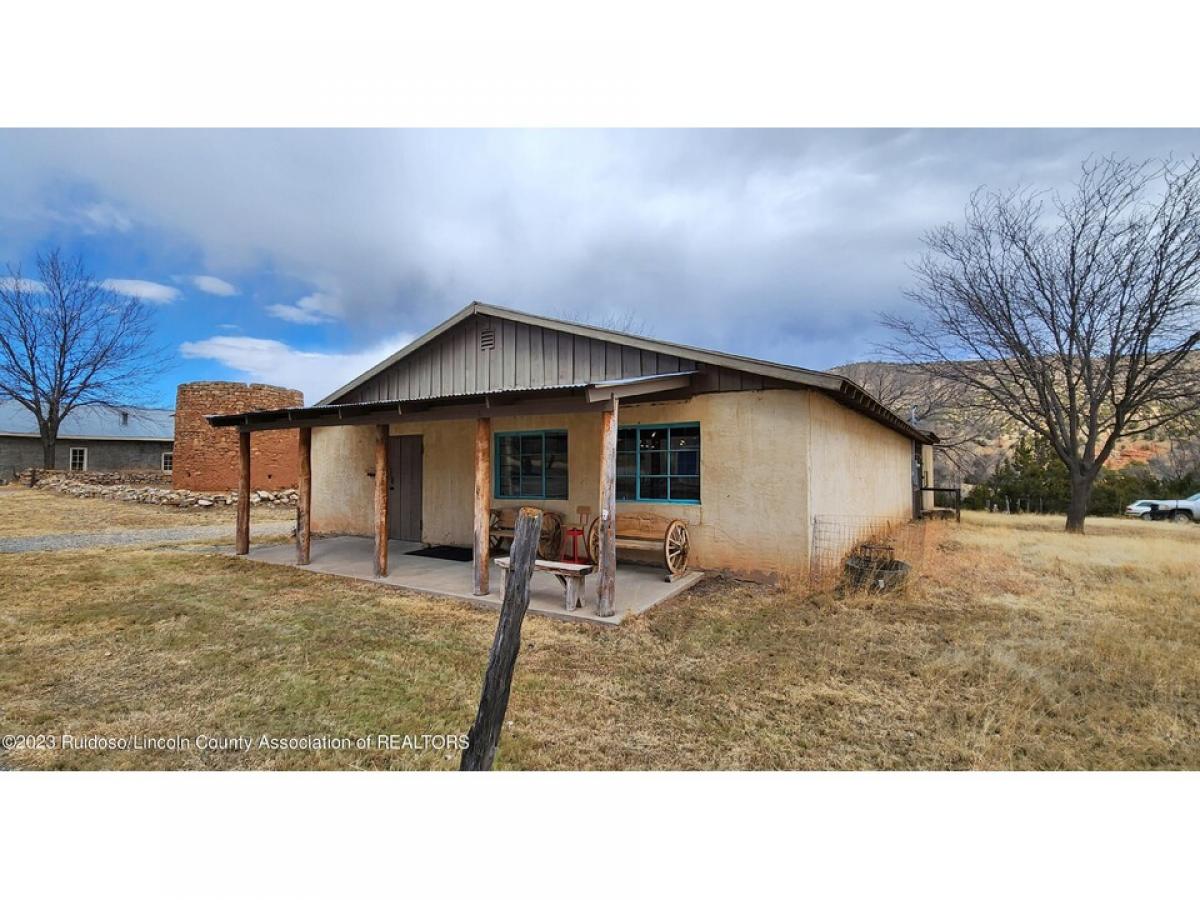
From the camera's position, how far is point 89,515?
590 inches

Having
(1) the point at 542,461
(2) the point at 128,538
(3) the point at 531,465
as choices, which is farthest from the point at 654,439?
(2) the point at 128,538

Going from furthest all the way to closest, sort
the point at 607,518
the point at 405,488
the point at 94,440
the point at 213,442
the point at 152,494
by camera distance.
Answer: the point at 94,440
the point at 213,442
the point at 152,494
the point at 405,488
the point at 607,518

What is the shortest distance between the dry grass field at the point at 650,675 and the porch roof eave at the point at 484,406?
2.36 m

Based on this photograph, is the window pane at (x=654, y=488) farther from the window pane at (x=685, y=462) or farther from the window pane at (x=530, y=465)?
the window pane at (x=530, y=465)

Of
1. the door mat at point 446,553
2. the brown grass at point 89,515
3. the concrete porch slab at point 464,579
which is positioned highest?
the brown grass at point 89,515

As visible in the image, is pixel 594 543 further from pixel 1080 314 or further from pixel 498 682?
pixel 1080 314

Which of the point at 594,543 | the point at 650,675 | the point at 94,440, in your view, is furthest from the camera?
the point at 94,440

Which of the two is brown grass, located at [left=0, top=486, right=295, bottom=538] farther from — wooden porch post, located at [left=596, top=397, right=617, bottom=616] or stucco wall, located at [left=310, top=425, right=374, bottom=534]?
wooden porch post, located at [left=596, top=397, right=617, bottom=616]

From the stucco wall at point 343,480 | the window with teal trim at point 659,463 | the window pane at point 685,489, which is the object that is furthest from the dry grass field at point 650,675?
the stucco wall at point 343,480

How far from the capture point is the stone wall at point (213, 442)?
18.5 metres

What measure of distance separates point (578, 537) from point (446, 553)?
8.65 feet

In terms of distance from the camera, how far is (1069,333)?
1460cm

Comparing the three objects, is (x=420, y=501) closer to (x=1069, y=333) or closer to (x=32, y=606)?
(x=32, y=606)

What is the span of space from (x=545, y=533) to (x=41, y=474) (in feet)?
85.6
